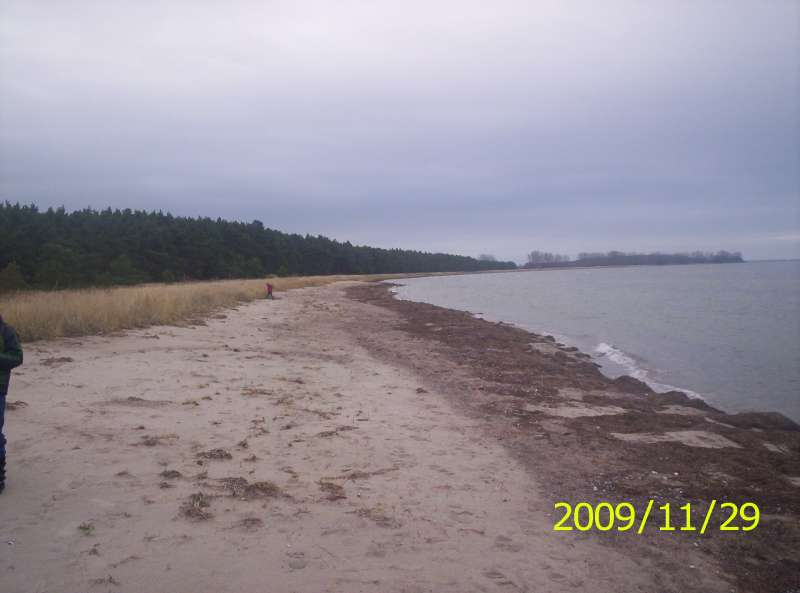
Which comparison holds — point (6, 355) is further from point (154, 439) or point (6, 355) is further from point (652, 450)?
point (652, 450)

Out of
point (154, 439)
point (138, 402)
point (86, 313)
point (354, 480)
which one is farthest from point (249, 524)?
point (86, 313)

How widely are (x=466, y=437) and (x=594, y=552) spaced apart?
2837 millimetres

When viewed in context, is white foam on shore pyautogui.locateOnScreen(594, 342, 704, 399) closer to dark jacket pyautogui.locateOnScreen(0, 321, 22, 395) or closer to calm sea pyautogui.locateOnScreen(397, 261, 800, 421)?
calm sea pyautogui.locateOnScreen(397, 261, 800, 421)

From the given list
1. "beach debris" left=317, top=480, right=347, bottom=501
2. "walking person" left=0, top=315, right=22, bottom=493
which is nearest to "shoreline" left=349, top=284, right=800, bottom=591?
"beach debris" left=317, top=480, right=347, bottom=501

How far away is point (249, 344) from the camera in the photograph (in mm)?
12773

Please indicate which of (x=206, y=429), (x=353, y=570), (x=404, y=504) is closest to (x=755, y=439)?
(x=404, y=504)

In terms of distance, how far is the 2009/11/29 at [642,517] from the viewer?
14.6ft

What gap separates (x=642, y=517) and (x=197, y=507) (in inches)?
151

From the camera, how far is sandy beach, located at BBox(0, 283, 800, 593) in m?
3.48

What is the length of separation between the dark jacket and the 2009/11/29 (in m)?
4.72

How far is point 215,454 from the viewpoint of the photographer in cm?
534

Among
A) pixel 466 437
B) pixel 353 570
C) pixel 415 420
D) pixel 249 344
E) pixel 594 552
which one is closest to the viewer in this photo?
pixel 353 570

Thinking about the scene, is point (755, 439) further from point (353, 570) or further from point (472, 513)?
point (353, 570)

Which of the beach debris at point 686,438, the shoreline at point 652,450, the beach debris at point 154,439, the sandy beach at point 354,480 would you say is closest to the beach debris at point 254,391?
the sandy beach at point 354,480
